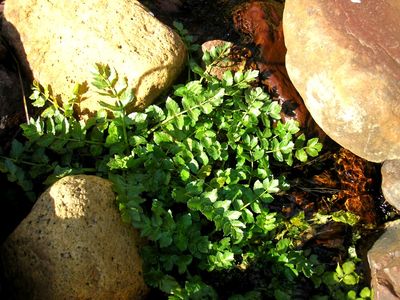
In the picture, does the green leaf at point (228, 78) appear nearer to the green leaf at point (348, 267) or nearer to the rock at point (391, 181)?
the rock at point (391, 181)

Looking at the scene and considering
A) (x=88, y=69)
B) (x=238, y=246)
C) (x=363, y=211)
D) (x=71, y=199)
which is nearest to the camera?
(x=71, y=199)

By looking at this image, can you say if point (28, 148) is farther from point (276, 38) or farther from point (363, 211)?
point (363, 211)

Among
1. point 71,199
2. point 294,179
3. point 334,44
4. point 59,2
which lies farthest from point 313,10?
point 71,199

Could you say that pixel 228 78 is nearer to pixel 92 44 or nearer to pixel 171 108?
pixel 171 108

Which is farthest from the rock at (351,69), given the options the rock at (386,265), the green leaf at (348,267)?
the green leaf at (348,267)

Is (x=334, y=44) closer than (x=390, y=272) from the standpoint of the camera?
No

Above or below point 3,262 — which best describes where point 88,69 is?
above
